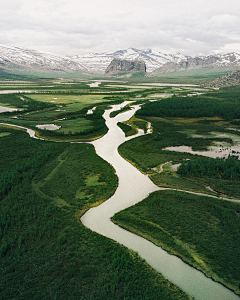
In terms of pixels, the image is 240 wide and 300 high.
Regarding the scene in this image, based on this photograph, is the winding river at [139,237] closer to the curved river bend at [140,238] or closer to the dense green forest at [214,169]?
the curved river bend at [140,238]

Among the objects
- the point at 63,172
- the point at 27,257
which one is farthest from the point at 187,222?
the point at 63,172

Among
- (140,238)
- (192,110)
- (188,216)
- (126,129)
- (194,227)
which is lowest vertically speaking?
(140,238)

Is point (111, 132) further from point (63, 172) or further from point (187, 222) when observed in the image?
point (187, 222)

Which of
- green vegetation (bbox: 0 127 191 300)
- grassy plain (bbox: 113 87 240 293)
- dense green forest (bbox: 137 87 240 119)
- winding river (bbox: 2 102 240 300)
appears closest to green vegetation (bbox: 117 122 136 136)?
grassy plain (bbox: 113 87 240 293)

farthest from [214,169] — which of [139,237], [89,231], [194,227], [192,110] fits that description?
[192,110]

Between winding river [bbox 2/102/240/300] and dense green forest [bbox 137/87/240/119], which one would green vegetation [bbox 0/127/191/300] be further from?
dense green forest [bbox 137/87/240/119]

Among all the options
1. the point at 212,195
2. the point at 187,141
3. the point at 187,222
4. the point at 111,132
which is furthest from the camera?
the point at 111,132

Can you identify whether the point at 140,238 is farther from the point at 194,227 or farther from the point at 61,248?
the point at 61,248
